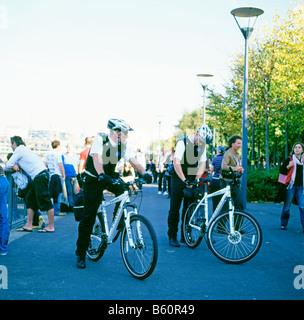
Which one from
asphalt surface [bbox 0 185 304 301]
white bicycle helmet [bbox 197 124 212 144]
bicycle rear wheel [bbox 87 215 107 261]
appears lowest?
asphalt surface [bbox 0 185 304 301]

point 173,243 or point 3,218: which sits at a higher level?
point 3,218

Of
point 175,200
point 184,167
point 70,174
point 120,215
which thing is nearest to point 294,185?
point 184,167

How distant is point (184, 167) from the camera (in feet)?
24.4

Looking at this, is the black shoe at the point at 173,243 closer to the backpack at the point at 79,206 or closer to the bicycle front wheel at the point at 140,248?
the backpack at the point at 79,206

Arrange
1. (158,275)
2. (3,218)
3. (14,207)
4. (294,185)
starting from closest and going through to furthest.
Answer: (158,275) → (3,218) → (14,207) → (294,185)

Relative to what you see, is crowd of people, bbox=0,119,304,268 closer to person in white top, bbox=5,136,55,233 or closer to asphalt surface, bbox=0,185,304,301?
person in white top, bbox=5,136,55,233

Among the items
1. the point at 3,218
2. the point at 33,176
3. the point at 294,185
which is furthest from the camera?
the point at 294,185

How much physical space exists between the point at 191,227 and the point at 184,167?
970 mm

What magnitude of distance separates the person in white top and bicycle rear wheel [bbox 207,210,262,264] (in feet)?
11.8

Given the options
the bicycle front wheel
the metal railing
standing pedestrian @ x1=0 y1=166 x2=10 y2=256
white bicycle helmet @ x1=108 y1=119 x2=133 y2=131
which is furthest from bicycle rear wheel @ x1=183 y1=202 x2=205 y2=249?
the metal railing

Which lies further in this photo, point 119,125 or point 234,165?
point 234,165

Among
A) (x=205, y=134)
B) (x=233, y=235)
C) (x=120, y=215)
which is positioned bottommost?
(x=233, y=235)

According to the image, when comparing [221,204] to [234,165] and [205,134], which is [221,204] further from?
[234,165]

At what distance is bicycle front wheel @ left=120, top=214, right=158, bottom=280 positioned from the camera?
4.97m
